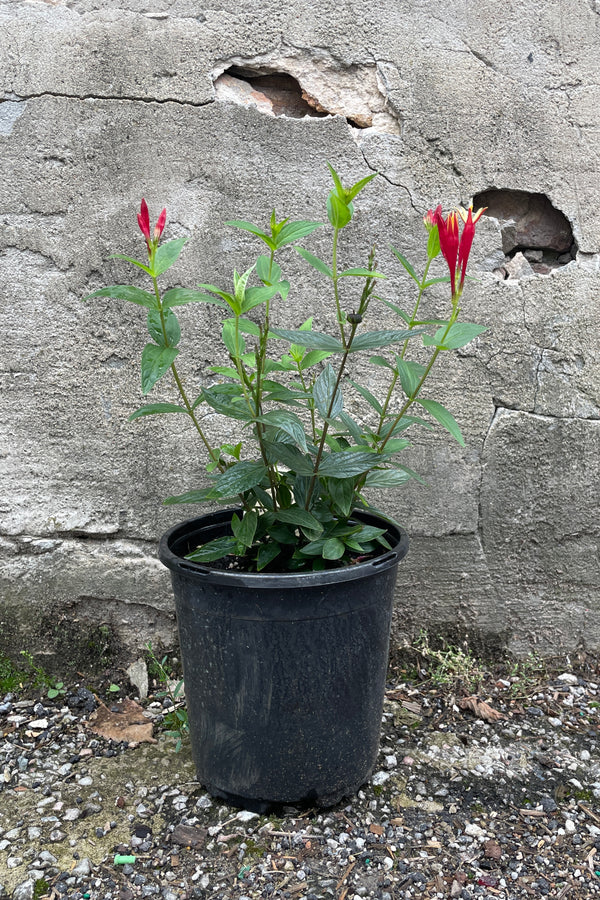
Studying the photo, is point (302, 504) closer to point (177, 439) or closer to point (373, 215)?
point (177, 439)

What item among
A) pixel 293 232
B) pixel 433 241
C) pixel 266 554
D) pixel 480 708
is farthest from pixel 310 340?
pixel 480 708

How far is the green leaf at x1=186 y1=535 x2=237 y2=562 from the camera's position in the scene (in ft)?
4.95

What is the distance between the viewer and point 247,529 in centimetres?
147

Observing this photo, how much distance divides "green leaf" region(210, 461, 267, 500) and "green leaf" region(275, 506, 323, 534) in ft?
0.30

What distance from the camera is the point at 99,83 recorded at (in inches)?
73.9

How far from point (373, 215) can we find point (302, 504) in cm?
92

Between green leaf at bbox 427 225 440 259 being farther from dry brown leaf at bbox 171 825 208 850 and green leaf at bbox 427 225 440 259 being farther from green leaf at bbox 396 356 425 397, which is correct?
dry brown leaf at bbox 171 825 208 850

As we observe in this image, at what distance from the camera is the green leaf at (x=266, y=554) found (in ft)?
4.89

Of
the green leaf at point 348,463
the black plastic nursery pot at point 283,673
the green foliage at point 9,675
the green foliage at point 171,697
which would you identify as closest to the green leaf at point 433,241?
the green leaf at point 348,463

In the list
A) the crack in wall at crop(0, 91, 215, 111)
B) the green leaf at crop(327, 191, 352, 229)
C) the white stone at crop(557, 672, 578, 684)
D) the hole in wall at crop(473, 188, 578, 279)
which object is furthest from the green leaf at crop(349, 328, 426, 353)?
the white stone at crop(557, 672, 578, 684)

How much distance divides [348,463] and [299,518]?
6.1 inches

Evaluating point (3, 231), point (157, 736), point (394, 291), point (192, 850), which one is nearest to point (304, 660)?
point (192, 850)

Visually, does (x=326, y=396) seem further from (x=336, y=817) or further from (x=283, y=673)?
(x=336, y=817)

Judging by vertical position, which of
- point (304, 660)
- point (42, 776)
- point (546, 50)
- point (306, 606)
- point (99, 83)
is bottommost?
point (42, 776)
